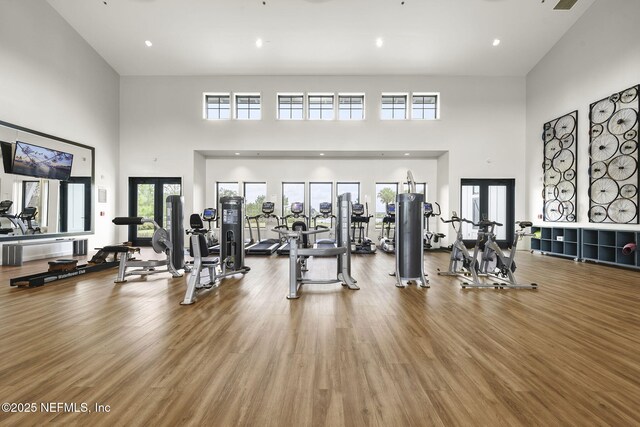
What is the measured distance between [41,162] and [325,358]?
8.24m

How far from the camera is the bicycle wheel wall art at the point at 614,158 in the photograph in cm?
604

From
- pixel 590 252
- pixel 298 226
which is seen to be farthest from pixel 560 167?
pixel 298 226

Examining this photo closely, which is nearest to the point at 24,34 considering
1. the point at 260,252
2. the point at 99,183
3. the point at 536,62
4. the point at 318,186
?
the point at 99,183

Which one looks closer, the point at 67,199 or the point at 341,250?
the point at 341,250

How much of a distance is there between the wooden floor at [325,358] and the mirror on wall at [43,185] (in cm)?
351

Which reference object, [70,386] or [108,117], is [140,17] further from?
[70,386]

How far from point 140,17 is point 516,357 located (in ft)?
32.8

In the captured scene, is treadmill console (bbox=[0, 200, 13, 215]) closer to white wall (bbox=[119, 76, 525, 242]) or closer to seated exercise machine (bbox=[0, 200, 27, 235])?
seated exercise machine (bbox=[0, 200, 27, 235])

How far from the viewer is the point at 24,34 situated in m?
6.52

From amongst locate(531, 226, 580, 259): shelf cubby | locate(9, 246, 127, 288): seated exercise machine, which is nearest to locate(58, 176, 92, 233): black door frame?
locate(9, 246, 127, 288): seated exercise machine

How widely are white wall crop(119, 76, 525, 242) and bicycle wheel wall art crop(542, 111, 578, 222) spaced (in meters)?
1.02

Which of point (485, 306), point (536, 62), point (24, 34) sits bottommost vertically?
point (485, 306)

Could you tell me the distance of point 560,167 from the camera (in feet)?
26.0

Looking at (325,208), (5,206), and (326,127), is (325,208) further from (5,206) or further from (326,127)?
(5,206)
